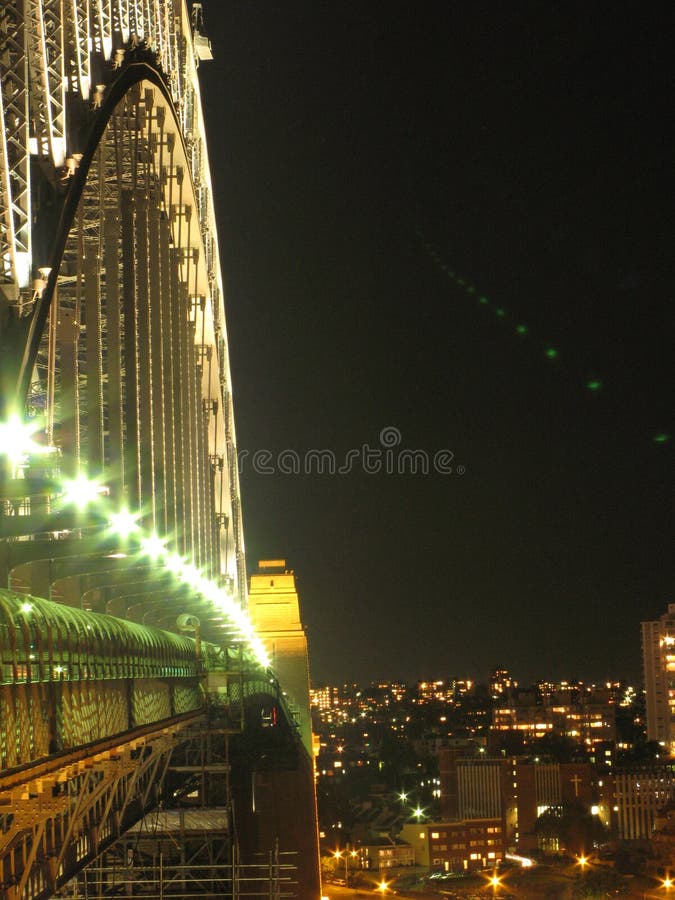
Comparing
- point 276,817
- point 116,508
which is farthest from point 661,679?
point 116,508

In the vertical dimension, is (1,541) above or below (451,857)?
above

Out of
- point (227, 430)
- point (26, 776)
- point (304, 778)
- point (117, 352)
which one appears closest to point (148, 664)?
point (117, 352)

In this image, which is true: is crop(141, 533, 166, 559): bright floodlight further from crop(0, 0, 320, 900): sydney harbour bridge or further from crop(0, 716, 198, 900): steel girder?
crop(0, 716, 198, 900): steel girder

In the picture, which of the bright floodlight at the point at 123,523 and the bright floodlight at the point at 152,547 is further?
the bright floodlight at the point at 152,547

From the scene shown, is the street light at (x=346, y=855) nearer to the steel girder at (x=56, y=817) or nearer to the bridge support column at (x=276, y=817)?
the bridge support column at (x=276, y=817)

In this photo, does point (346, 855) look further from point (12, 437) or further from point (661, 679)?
point (12, 437)

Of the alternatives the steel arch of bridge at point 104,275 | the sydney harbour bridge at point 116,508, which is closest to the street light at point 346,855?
the sydney harbour bridge at point 116,508

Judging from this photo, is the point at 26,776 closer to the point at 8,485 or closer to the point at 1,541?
the point at 8,485
